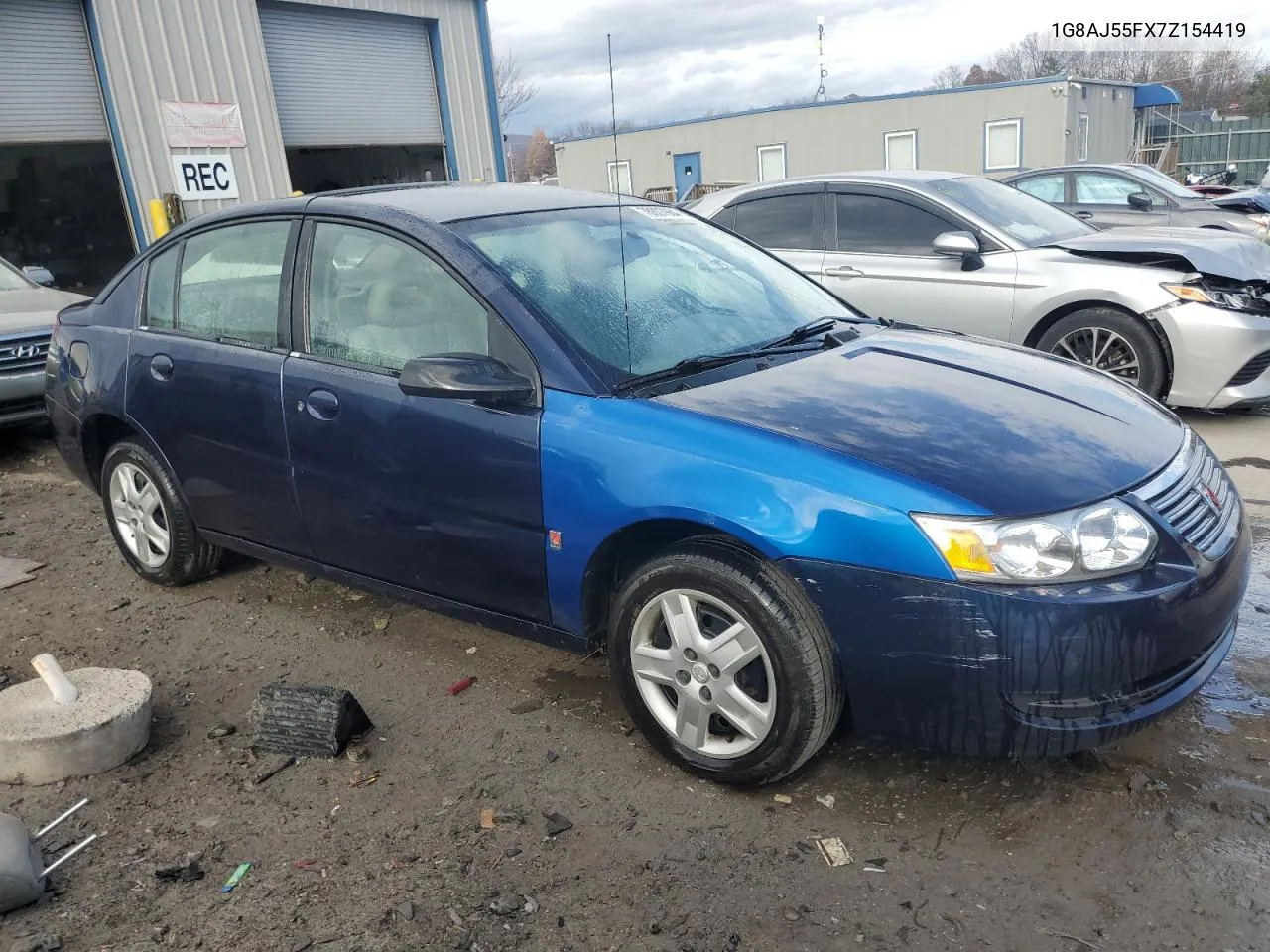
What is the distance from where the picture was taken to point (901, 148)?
2706 centimetres

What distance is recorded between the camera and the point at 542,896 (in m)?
2.46

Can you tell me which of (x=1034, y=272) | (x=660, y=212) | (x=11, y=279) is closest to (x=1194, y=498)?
(x=660, y=212)

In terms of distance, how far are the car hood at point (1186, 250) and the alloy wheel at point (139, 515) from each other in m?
5.54

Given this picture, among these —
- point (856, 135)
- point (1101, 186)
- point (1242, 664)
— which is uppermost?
point (856, 135)

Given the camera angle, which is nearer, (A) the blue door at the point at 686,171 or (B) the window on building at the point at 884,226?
(B) the window on building at the point at 884,226

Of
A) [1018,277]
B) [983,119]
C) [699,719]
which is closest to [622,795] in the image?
[699,719]

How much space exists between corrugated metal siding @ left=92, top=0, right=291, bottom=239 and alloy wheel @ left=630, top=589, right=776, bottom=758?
34.4 feet

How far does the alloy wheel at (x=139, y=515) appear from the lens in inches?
173

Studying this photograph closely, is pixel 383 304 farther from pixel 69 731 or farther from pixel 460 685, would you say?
pixel 69 731

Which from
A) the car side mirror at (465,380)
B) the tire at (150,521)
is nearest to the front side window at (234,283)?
the tire at (150,521)

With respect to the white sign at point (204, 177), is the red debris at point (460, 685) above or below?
below

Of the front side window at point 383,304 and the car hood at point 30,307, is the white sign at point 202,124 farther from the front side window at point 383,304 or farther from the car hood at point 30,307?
the front side window at point 383,304

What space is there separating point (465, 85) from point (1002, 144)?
53.6ft

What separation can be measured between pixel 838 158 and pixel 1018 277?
900 inches
